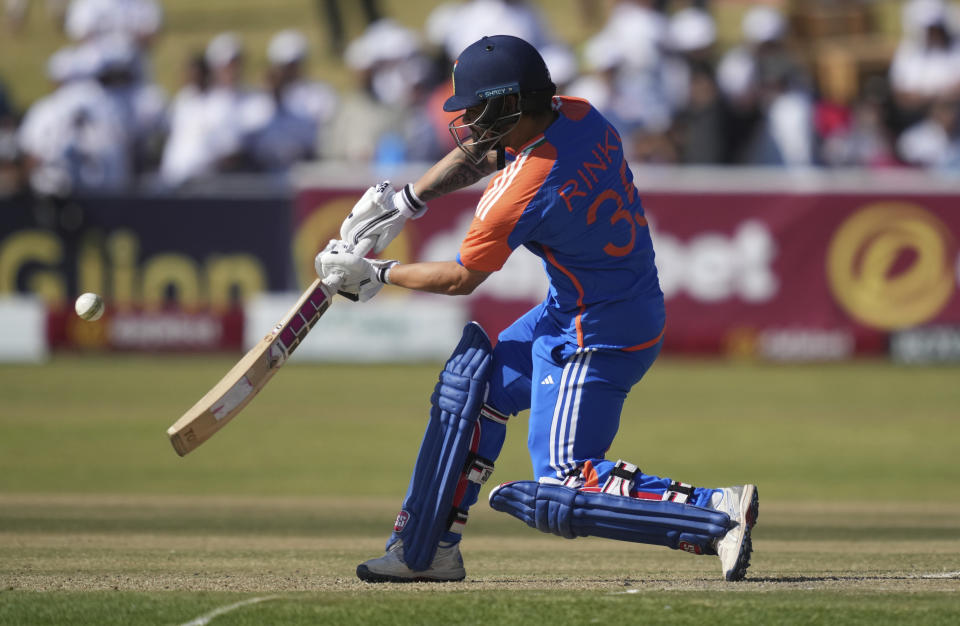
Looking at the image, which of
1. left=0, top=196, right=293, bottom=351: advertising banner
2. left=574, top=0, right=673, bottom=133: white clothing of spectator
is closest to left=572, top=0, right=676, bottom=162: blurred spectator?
left=574, top=0, right=673, bottom=133: white clothing of spectator

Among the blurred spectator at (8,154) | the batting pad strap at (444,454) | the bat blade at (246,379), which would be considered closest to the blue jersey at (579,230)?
the batting pad strap at (444,454)

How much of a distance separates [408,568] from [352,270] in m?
1.17

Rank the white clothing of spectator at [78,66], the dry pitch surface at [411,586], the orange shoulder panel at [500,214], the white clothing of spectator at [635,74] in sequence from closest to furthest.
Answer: the dry pitch surface at [411,586] → the orange shoulder panel at [500,214] → the white clothing of spectator at [635,74] → the white clothing of spectator at [78,66]

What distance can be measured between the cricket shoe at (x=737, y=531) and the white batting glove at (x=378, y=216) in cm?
166

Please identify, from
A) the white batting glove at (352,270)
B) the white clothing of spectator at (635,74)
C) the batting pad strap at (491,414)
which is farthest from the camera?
the white clothing of spectator at (635,74)

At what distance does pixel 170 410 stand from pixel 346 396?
1742 millimetres

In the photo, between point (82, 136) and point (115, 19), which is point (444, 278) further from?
point (115, 19)

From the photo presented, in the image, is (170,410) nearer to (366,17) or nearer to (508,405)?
(508,405)

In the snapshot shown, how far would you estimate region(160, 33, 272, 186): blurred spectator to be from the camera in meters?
15.2

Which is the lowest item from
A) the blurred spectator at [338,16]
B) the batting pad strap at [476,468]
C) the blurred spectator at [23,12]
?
the batting pad strap at [476,468]

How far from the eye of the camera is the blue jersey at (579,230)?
17.4ft

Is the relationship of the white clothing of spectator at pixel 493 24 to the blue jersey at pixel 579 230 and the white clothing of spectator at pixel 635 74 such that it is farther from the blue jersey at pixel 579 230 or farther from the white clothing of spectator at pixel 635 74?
the blue jersey at pixel 579 230

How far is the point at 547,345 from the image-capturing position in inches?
221

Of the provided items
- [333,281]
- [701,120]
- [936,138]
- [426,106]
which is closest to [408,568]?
[333,281]
